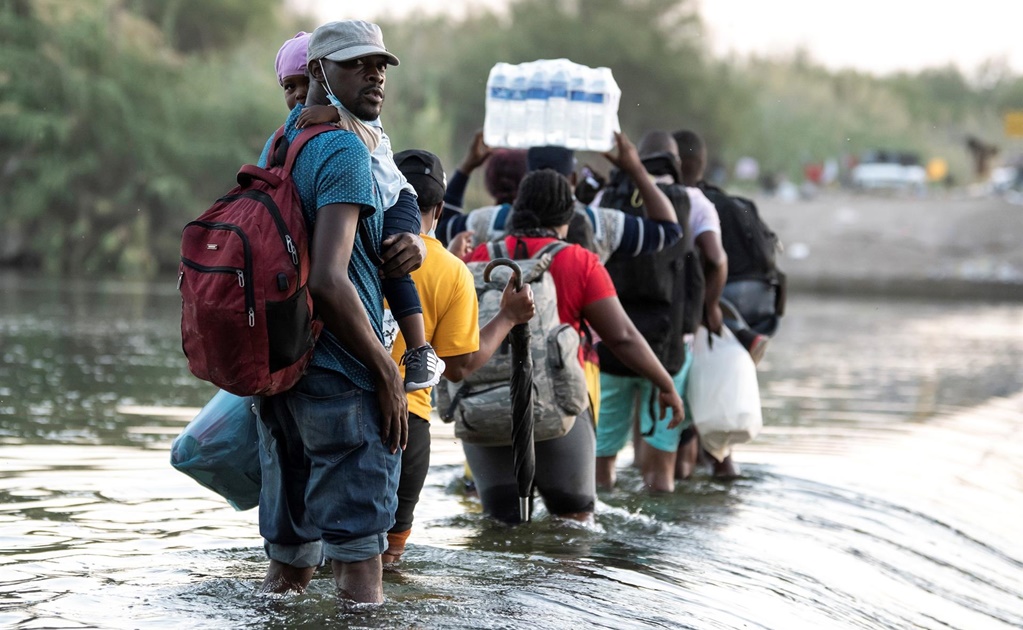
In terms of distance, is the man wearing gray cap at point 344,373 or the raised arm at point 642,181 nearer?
the man wearing gray cap at point 344,373

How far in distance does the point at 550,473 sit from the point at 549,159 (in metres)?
1.51

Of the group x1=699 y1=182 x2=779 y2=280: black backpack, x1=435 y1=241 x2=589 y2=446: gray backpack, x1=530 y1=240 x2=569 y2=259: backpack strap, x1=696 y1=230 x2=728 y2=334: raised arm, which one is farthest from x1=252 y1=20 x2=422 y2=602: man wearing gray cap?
x1=699 y1=182 x2=779 y2=280: black backpack

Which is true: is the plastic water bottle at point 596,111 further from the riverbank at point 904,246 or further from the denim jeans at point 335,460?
the riverbank at point 904,246

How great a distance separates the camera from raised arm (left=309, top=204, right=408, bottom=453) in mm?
3834

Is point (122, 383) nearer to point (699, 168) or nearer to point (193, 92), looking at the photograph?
point (699, 168)

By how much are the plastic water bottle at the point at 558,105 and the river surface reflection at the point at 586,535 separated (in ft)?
6.01

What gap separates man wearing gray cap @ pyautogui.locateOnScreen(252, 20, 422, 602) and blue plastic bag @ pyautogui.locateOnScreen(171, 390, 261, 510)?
429 mm

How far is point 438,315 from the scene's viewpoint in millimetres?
4812

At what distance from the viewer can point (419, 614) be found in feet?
14.7

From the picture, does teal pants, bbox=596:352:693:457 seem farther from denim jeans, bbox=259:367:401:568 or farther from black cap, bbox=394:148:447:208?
denim jeans, bbox=259:367:401:568

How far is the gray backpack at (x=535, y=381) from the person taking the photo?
574cm

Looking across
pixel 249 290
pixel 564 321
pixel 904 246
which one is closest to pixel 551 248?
pixel 564 321

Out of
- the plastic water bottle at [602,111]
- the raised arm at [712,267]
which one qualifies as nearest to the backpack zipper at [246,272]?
the plastic water bottle at [602,111]

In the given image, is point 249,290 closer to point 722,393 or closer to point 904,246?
point 722,393
